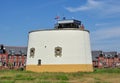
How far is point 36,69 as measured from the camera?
192 feet

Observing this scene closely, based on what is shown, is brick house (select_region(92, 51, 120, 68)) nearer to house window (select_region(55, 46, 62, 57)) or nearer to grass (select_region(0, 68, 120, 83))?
house window (select_region(55, 46, 62, 57))

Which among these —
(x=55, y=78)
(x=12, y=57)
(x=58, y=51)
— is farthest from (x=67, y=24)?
(x=12, y=57)

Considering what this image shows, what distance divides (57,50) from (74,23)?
8816 mm

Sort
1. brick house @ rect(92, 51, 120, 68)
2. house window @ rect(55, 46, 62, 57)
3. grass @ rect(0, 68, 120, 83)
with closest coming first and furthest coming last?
grass @ rect(0, 68, 120, 83) → house window @ rect(55, 46, 62, 57) → brick house @ rect(92, 51, 120, 68)

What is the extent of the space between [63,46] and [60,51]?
1.16 meters

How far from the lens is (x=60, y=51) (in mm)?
57375

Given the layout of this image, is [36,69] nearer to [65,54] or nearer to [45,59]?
[45,59]

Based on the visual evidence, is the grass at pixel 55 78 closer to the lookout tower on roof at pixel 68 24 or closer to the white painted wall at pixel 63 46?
the white painted wall at pixel 63 46

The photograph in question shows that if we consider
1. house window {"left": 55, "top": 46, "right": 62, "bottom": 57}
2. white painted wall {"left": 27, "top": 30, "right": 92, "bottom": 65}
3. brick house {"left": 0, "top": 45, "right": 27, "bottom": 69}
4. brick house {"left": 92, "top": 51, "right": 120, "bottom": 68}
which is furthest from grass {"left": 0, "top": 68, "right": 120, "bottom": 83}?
brick house {"left": 92, "top": 51, "right": 120, "bottom": 68}

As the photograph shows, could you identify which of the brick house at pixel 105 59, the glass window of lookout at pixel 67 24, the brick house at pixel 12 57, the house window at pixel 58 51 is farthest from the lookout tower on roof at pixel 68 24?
the brick house at pixel 105 59

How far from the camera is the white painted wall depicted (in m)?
57.0

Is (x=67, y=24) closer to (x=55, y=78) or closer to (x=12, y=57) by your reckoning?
(x=55, y=78)

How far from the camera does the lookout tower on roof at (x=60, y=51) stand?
56.7 m

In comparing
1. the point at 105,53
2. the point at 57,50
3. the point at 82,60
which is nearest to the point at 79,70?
the point at 82,60
